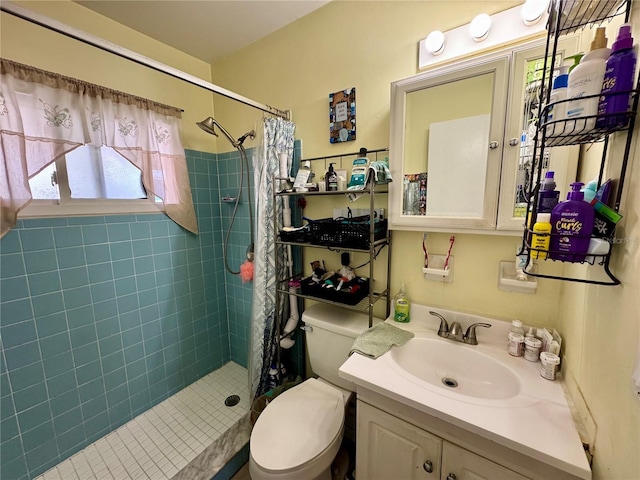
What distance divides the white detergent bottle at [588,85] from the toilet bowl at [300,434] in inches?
52.6

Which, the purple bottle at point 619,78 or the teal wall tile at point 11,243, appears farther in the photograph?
the teal wall tile at point 11,243

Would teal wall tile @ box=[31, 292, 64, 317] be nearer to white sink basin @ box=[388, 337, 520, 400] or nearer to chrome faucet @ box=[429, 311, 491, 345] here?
white sink basin @ box=[388, 337, 520, 400]

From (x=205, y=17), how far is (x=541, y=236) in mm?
2019

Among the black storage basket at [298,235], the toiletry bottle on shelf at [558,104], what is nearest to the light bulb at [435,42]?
the toiletry bottle on shelf at [558,104]

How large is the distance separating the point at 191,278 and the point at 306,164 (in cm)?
125

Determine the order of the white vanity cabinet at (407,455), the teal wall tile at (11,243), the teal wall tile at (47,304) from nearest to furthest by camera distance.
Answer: the white vanity cabinet at (407,455), the teal wall tile at (11,243), the teal wall tile at (47,304)

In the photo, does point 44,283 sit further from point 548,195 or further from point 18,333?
point 548,195

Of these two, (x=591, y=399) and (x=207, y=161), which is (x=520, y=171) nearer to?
(x=591, y=399)

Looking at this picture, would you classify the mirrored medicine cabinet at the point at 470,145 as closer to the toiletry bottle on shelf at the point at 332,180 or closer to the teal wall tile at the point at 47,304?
the toiletry bottle on shelf at the point at 332,180

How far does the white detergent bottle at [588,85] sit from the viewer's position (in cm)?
54

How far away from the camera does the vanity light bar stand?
929 mm

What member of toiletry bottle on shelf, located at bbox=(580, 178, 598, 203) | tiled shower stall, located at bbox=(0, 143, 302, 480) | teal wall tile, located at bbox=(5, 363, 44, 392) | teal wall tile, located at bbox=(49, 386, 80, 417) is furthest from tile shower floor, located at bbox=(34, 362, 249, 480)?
toiletry bottle on shelf, located at bbox=(580, 178, 598, 203)

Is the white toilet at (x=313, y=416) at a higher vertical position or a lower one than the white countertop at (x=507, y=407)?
lower

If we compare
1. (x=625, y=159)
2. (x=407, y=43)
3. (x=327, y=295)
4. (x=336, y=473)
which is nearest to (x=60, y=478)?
(x=336, y=473)
